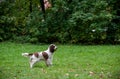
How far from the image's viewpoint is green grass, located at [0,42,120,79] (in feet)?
36.3

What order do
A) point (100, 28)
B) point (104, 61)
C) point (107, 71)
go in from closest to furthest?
point (107, 71)
point (104, 61)
point (100, 28)

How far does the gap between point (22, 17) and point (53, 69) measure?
14.1 m

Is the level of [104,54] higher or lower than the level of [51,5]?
lower

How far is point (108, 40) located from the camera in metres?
22.5

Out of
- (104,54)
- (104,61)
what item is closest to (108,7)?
(104,54)

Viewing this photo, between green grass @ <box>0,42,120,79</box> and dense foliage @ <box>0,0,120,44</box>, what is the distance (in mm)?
3058

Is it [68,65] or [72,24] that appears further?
[72,24]

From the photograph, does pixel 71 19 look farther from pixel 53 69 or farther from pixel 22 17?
pixel 53 69

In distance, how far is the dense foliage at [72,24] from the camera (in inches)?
854

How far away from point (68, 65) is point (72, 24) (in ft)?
28.0

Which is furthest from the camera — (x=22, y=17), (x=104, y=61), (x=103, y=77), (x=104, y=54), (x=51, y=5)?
(x=22, y=17)

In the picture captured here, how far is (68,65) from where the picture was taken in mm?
13461

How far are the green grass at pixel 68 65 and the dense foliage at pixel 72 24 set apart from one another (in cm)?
306

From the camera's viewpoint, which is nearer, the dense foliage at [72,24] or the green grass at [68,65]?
the green grass at [68,65]
